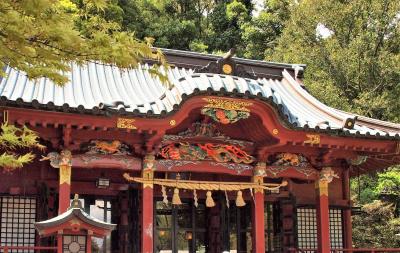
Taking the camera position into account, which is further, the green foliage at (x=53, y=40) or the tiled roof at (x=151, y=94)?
the tiled roof at (x=151, y=94)

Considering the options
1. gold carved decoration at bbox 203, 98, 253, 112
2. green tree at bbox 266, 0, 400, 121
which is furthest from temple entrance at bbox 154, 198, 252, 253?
green tree at bbox 266, 0, 400, 121

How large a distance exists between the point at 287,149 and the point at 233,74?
2.01m

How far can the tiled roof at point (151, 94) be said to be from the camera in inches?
390

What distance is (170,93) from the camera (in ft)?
34.0

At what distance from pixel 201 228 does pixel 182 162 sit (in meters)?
2.12

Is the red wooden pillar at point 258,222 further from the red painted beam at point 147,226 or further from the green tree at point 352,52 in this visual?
the green tree at point 352,52

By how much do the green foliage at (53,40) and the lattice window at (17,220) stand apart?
5.94 m

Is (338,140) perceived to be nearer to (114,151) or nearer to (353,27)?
(114,151)

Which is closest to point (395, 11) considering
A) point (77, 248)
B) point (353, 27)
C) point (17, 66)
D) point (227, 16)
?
point (353, 27)

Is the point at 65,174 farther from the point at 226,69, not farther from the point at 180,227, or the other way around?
the point at 226,69

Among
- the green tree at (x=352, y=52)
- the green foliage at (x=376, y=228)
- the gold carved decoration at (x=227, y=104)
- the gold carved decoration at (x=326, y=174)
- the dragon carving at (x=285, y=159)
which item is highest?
the green tree at (x=352, y=52)

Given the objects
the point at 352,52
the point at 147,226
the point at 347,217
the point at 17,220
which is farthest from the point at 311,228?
the point at 352,52

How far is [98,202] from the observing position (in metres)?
11.6

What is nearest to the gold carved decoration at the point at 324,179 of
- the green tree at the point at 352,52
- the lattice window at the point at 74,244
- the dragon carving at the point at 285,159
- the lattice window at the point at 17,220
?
the dragon carving at the point at 285,159
